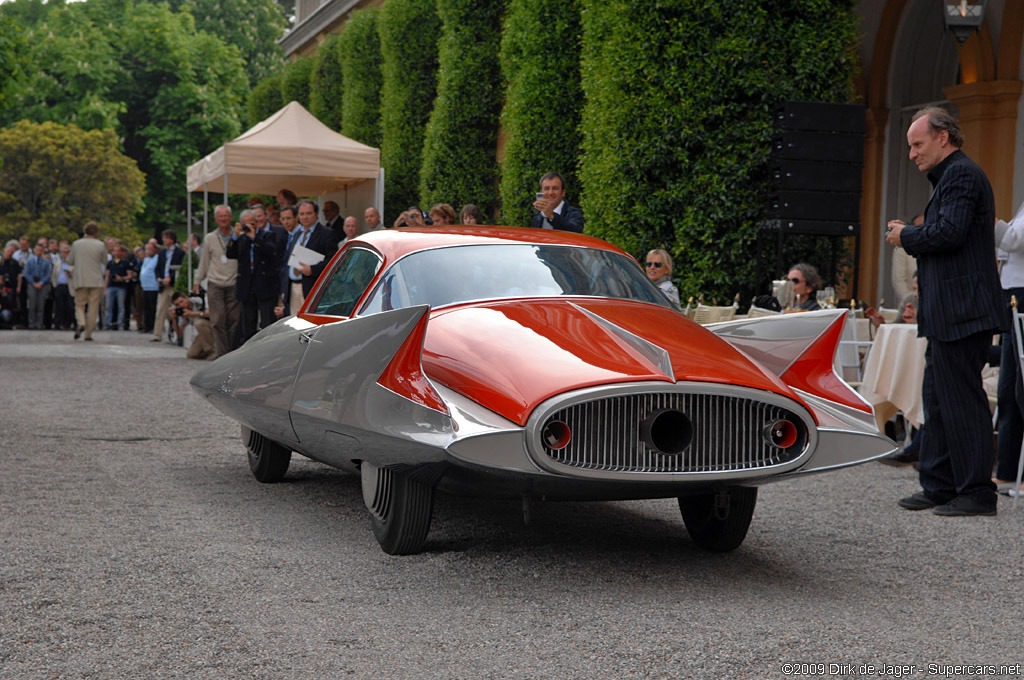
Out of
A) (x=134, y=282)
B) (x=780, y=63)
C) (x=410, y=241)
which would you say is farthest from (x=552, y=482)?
(x=134, y=282)

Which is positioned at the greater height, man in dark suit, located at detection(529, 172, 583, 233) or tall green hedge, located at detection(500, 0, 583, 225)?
tall green hedge, located at detection(500, 0, 583, 225)

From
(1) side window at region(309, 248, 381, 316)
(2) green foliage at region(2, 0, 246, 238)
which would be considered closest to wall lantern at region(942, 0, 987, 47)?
(1) side window at region(309, 248, 381, 316)

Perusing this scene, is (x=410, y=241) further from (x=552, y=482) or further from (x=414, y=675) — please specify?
(x=414, y=675)

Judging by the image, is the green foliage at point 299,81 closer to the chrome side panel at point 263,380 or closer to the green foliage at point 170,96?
the green foliage at point 170,96

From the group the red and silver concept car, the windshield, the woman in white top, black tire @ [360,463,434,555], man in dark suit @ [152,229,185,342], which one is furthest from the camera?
man in dark suit @ [152,229,185,342]

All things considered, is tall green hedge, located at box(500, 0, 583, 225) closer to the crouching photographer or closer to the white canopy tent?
the white canopy tent

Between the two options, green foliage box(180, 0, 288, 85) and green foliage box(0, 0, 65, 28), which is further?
green foliage box(180, 0, 288, 85)

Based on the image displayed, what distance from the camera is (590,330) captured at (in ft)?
16.4

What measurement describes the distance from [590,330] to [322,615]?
5.35 feet

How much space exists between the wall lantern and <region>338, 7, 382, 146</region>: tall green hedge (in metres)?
16.9

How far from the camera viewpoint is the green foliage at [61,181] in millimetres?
43500

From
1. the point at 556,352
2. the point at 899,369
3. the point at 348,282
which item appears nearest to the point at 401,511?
the point at 556,352

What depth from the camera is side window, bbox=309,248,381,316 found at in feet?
19.9

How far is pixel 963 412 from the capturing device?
6145mm
